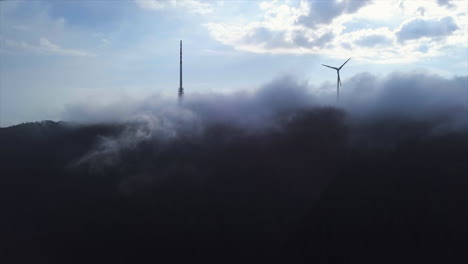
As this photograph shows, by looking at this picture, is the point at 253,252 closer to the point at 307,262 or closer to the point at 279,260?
the point at 279,260

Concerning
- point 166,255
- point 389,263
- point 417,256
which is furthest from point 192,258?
point 417,256

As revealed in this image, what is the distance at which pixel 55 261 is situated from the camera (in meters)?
191

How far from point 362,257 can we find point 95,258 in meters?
122

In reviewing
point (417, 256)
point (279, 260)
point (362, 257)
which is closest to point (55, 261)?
point (279, 260)

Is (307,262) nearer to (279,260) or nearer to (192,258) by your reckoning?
(279,260)

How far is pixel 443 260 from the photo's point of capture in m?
198

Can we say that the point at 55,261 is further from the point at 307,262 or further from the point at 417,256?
the point at 417,256

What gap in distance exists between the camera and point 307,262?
199250mm

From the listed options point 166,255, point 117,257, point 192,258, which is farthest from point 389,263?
point 117,257

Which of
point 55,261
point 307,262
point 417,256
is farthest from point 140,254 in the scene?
point 417,256

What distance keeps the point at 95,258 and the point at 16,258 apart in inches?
1314

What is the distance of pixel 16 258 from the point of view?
7500 inches

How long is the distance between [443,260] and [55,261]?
17485cm

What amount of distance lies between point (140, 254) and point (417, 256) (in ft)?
419
